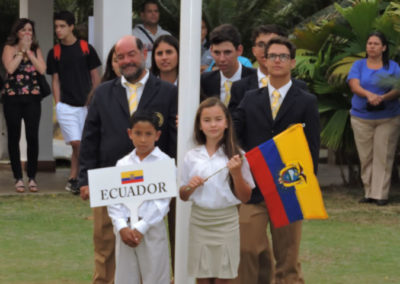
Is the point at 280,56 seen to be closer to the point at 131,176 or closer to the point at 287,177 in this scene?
the point at 287,177

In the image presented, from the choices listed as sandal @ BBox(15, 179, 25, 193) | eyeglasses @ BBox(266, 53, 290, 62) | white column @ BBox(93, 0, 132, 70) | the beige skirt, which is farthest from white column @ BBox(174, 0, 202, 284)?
sandal @ BBox(15, 179, 25, 193)

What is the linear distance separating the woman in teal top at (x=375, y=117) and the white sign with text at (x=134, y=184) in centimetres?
612

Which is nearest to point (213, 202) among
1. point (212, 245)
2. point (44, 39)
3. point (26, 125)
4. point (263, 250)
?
point (212, 245)

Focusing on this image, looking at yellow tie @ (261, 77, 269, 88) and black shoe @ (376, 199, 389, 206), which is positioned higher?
yellow tie @ (261, 77, 269, 88)

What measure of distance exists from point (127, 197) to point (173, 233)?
118cm

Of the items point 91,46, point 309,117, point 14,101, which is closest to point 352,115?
point 91,46

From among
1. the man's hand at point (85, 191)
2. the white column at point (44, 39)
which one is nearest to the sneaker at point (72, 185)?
the white column at point (44, 39)

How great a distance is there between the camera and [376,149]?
12.1 meters

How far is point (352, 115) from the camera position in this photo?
12172 mm

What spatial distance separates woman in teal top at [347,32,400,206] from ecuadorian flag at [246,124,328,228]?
212 inches

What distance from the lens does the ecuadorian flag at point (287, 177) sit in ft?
21.4

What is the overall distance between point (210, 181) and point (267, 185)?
49 centimetres

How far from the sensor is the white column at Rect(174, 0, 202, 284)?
6.18 meters

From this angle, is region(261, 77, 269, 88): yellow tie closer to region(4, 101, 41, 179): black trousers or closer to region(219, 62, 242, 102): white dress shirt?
region(219, 62, 242, 102): white dress shirt
